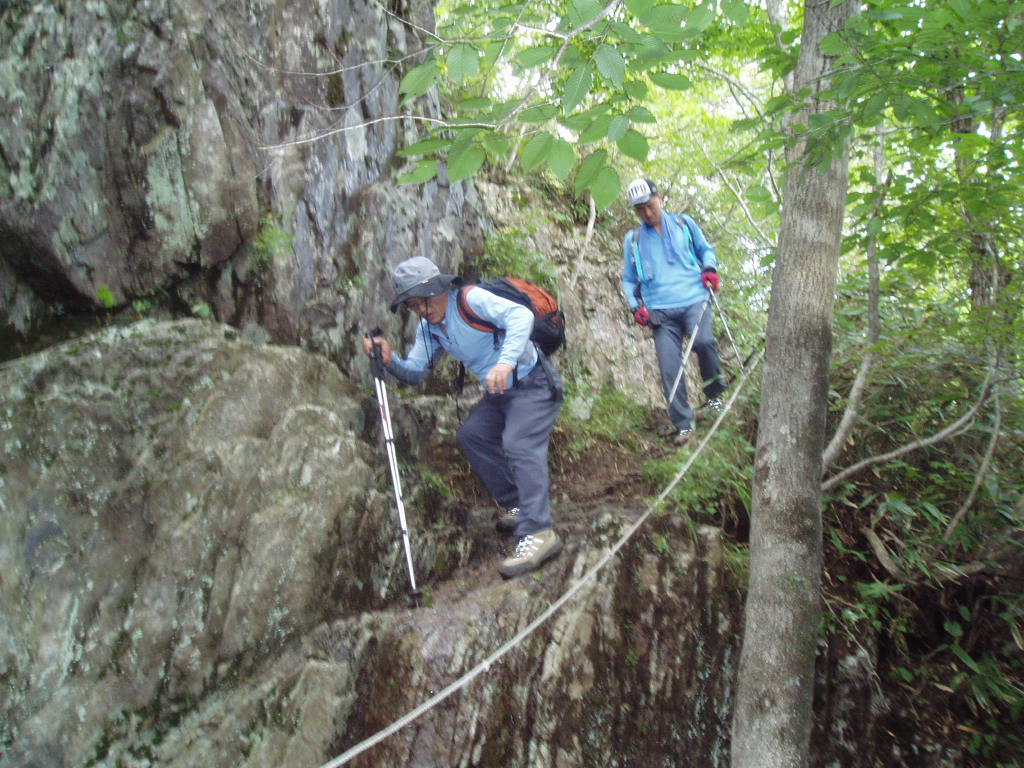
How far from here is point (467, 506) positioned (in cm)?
629

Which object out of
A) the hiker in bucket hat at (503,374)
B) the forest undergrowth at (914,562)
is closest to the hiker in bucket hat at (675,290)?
the forest undergrowth at (914,562)

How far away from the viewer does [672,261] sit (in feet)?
23.3

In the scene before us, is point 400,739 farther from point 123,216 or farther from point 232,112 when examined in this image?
point 232,112

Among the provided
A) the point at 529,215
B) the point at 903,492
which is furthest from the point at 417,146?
the point at 529,215

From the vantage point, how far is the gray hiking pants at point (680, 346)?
7.05m

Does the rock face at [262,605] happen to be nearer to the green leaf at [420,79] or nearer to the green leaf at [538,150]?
the green leaf at [420,79]

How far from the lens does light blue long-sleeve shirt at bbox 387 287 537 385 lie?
495cm

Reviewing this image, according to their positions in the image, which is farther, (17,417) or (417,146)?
(17,417)

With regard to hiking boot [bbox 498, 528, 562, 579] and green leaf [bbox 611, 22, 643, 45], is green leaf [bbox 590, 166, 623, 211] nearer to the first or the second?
green leaf [bbox 611, 22, 643, 45]

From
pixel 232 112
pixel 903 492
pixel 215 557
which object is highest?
pixel 232 112

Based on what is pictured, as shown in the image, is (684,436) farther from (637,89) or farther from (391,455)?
(637,89)

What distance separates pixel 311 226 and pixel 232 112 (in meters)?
1.02

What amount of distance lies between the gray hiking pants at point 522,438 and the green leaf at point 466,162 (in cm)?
252

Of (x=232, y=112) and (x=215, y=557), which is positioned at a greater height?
(x=232, y=112)
